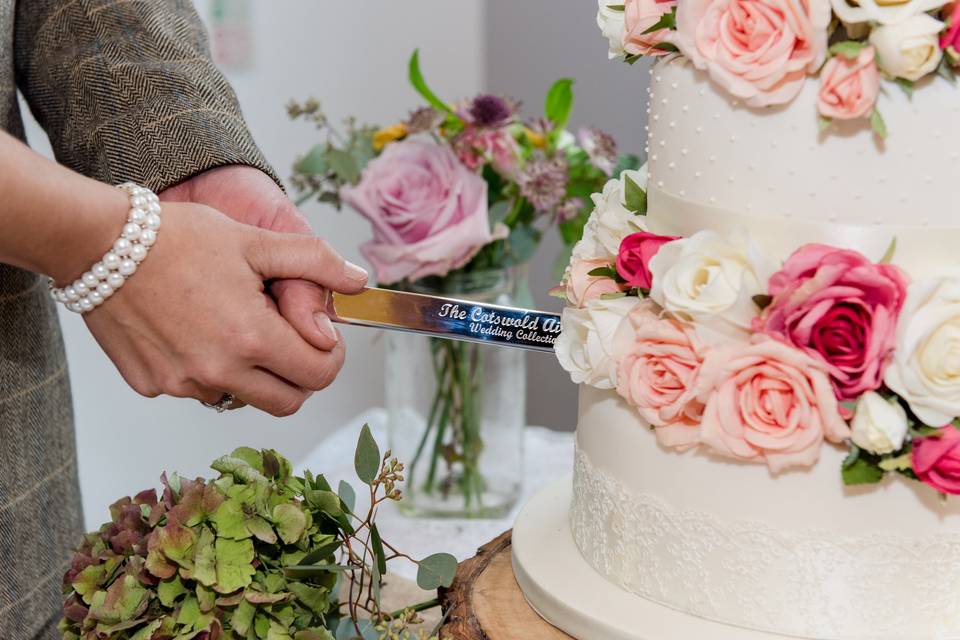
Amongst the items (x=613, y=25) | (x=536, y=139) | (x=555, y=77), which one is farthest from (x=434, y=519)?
(x=555, y=77)

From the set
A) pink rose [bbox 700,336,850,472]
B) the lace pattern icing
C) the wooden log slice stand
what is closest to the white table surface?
the wooden log slice stand

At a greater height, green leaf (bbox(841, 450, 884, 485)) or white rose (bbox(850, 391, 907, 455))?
white rose (bbox(850, 391, 907, 455))

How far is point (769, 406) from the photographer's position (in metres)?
0.75

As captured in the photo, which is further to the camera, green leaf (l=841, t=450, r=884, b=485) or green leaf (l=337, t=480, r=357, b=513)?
green leaf (l=337, t=480, r=357, b=513)

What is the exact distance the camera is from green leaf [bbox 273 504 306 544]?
831mm

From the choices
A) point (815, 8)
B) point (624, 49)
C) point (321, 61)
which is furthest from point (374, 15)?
point (815, 8)

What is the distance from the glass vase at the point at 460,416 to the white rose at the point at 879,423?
0.83m

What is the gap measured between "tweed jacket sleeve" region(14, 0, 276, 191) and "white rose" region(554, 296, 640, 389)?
0.39 m

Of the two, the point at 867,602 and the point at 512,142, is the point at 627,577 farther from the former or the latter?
the point at 512,142

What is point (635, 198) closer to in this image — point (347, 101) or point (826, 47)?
point (826, 47)

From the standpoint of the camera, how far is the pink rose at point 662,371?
778 mm

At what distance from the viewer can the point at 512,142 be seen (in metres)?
1.46

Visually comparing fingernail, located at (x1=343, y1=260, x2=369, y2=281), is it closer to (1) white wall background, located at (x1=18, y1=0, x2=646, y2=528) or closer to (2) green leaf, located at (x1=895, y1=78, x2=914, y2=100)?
(2) green leaf, located at (x1=895, y1=78, x2=914, y2=100)

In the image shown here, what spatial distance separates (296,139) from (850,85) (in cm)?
190
